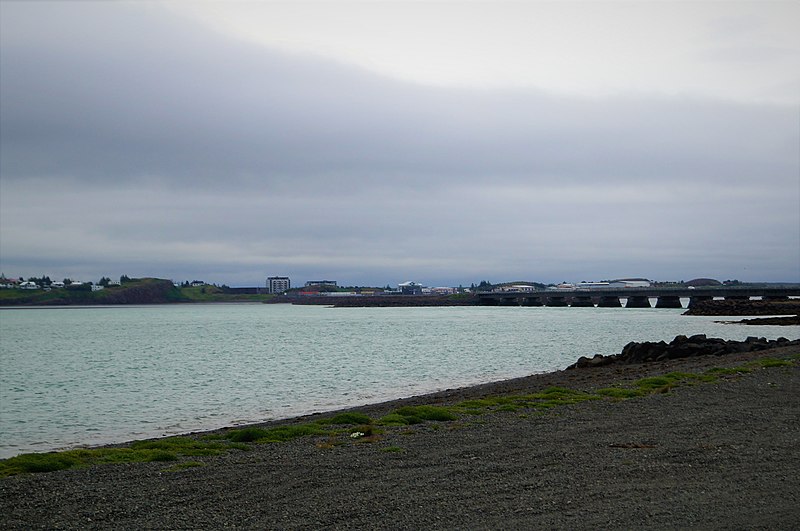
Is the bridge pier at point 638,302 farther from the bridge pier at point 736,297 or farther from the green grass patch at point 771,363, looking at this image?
the green grass patch at point 771,363

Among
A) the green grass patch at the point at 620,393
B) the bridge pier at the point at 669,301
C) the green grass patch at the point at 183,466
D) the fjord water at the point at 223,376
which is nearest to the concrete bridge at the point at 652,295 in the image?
the bridge pier at the point at 669,301

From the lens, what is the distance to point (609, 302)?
178m

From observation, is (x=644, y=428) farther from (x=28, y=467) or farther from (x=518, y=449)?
(x=28, y=467)

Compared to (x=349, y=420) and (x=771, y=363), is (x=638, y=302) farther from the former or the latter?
(x=349, y=420)

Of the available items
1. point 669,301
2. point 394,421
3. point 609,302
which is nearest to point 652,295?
point 669,301

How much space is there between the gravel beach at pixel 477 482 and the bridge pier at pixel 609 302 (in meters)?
161

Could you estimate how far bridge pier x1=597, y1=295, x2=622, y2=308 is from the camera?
173 m

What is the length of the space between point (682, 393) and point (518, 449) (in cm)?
924

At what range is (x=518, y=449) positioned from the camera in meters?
13.1

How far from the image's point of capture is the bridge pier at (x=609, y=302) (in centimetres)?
17257

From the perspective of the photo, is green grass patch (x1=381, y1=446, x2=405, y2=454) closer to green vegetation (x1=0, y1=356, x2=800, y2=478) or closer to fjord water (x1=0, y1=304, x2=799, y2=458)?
green vegetation (x1=0, y1=356, x2=800, y2=478)

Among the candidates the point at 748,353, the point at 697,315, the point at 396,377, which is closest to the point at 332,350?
the point at 396,377

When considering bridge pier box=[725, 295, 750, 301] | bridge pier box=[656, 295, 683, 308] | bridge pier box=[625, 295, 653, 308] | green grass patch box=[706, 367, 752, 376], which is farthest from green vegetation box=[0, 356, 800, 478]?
bridge pier box=[625, 295, 653, 308]

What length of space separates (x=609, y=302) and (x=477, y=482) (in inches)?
6841
